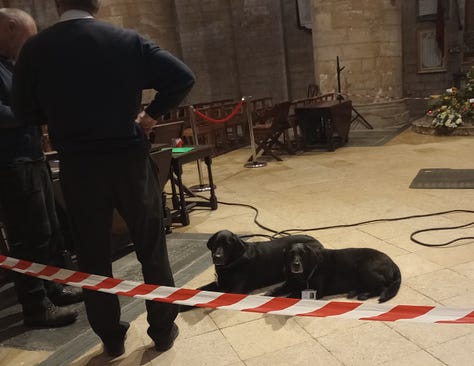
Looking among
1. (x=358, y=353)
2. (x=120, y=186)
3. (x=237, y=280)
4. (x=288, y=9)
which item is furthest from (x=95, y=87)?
(x=288, y=9)

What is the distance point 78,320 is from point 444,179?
4.55 m

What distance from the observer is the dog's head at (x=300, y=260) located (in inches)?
108

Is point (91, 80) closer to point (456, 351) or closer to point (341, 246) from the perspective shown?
point (456, 351)

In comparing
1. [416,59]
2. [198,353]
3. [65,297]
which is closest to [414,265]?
[198,353]

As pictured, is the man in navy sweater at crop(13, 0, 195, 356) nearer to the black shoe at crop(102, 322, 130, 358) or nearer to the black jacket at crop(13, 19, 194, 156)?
the black jacket at crop(13, 19, 194, 156)

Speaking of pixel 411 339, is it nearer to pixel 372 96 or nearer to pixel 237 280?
pixel 237 280

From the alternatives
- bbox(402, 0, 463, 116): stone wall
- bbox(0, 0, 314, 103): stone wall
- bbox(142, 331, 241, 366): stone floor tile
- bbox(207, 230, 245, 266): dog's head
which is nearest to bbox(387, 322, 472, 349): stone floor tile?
bbox(142, 331, 241, 366): stone floor tile

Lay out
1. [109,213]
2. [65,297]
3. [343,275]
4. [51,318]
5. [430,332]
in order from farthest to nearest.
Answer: [65,297]
[343,275]
[51,318]
[430,332]
[109,213]

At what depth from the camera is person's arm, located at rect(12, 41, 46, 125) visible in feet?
6.70

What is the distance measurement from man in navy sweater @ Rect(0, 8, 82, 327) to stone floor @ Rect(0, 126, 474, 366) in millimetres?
332

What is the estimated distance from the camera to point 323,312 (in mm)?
1781

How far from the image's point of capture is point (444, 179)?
18.7 feet

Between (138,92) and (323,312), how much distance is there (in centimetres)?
125

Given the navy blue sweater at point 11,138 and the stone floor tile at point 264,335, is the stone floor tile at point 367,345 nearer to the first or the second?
the stone floor tile at point 264,335
